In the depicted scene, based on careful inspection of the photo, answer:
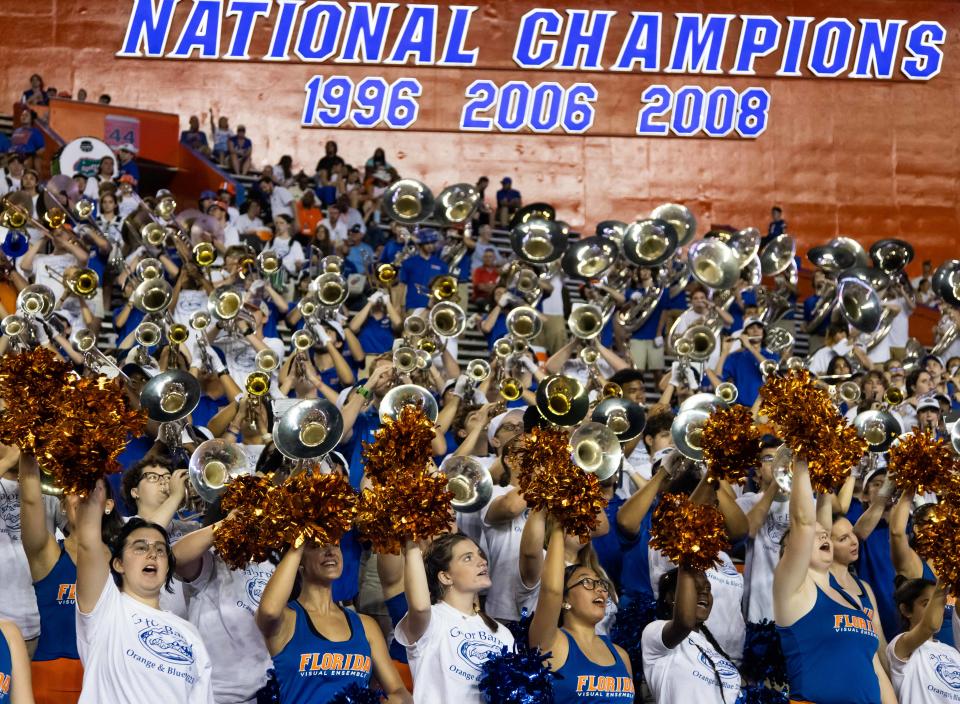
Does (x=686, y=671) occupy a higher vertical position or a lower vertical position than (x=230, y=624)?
lower

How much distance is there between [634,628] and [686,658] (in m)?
0.37

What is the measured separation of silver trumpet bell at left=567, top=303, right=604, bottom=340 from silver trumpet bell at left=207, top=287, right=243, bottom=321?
234 cm

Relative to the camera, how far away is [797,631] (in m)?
5.41

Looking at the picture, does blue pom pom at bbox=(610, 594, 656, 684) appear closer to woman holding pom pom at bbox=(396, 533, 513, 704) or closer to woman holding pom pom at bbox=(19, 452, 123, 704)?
woman holding pom pom at bbox=(396, 533, 513, 704)

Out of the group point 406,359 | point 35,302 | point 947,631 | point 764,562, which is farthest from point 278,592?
point 35,302

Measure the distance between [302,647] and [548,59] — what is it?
1505cm

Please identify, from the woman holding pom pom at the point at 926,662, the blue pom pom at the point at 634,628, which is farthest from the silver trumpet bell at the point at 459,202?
the woman holding pom pom at the point at 926,662

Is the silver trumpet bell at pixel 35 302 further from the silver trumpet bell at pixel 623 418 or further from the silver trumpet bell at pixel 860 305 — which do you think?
the silver trumpet bell at pixel 860 305

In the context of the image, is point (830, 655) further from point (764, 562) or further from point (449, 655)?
point (449, 655)

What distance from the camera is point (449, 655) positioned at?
485 centimetres

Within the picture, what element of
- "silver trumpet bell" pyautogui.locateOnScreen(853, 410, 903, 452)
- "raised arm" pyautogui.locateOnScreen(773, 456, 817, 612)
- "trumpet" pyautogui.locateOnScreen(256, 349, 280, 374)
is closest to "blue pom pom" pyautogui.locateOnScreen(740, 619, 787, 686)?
"raised arm" pyautogui.locateOnScreen(773, 456, 817, 612)

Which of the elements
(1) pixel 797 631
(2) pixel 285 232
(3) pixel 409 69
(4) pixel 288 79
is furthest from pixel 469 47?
(1) pixel 797 631

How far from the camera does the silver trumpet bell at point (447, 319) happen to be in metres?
9.84

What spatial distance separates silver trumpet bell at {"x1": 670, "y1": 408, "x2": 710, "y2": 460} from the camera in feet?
18.9
